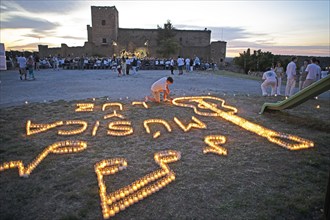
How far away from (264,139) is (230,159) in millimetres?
1571

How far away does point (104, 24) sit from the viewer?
185 feet

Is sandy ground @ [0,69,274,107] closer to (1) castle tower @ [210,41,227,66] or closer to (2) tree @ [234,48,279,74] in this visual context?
(2) tree @ [234,48,279,74]

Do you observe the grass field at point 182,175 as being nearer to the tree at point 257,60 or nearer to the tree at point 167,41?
the tree at point 257,60

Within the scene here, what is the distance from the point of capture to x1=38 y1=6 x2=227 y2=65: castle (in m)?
51.3

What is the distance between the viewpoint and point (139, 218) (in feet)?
9.58

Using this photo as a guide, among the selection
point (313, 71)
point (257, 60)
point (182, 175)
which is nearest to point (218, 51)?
point (257, 60)

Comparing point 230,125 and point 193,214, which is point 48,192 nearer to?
point 193,214

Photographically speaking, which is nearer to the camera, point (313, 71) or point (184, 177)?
point (184, 177)

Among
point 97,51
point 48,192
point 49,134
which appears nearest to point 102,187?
point 48,192

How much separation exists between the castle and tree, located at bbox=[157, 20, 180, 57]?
1367 millimetres

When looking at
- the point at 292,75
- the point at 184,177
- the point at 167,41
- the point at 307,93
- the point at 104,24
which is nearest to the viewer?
the point at 184,177

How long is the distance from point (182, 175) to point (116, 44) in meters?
55.3

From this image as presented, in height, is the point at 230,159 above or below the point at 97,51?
below

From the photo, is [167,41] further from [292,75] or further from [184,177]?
[184,177]
